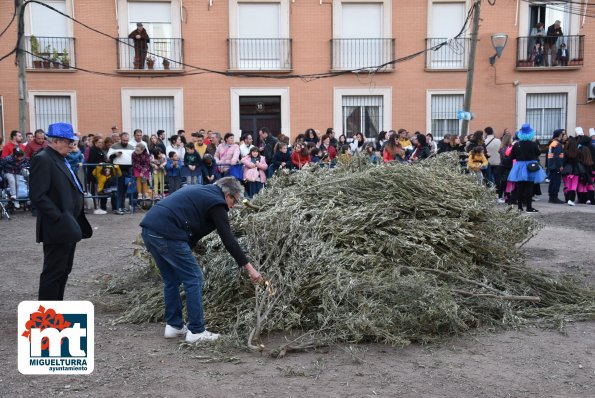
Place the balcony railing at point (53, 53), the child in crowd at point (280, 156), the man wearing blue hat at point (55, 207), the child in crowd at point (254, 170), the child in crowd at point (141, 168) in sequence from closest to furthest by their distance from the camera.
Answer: the man wearing blue hat at point (55, 207), the child in crowd at point (141, 168), the child in crowd at point (254, 170), the child in crowd at point (280, 156), the balcony railing at point (53, 53)

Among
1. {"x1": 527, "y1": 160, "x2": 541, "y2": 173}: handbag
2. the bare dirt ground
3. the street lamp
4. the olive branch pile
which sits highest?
the street lamp

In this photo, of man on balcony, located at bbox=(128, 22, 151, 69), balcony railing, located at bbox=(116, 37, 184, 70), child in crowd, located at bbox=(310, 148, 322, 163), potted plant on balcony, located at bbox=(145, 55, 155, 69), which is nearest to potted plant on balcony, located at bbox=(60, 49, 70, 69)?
balcony railing, located at bbox=(116, 37, 184, 70)

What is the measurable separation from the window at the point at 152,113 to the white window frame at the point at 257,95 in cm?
202

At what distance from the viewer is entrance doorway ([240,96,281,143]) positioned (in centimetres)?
2297

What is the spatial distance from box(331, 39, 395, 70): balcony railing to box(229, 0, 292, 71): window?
1.65 metres

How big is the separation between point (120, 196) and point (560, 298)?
32.4 ft

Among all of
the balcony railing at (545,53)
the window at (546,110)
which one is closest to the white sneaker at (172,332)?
the balcony railing at (545,53)

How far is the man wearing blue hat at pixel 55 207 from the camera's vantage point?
5762mm

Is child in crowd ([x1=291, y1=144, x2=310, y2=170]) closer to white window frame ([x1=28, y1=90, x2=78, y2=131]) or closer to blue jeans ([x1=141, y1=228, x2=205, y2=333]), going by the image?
blue jeans ([x1=141, y1=228, x2=205, y2=333])

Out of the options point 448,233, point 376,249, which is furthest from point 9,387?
point 448,233

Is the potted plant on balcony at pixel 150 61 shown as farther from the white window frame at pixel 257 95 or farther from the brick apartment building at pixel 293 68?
the white window frame at pixel 257 95

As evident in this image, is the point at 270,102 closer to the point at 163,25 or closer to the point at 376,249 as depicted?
the point at 163,25

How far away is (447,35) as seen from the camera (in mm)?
23250

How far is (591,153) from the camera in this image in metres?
16.3
